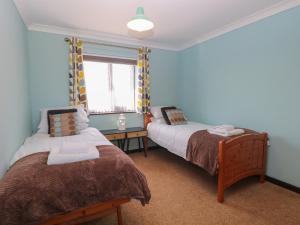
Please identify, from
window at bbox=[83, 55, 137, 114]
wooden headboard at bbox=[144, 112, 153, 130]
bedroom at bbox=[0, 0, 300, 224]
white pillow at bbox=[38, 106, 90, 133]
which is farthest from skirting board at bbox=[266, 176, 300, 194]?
white pillow at bbox=[38, 106, 90, 133]

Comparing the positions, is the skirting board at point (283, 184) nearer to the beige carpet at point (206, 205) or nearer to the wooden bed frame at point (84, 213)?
the beige carpet at point (206, 205)

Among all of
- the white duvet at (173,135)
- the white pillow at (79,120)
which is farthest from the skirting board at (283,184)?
the white pillow at (79,120)

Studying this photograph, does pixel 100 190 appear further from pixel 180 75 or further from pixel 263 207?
pixel 180 75

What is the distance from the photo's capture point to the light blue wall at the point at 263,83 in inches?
89.0

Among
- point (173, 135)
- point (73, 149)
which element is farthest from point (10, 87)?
point (173, 135)

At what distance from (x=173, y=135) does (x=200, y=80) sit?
1467mm

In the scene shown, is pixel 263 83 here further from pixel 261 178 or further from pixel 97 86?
pixel 97 86

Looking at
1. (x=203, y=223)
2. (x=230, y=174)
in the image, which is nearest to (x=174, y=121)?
(x=230, y=174)

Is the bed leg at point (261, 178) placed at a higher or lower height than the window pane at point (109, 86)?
lower

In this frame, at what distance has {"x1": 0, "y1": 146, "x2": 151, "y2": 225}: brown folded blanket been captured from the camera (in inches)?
44.7

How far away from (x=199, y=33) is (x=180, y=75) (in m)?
1.11

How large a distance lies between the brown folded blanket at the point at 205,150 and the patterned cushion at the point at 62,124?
172cm

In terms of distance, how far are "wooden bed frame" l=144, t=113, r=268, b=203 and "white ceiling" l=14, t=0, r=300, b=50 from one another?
171 cm

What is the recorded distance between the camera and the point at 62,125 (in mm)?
2629
